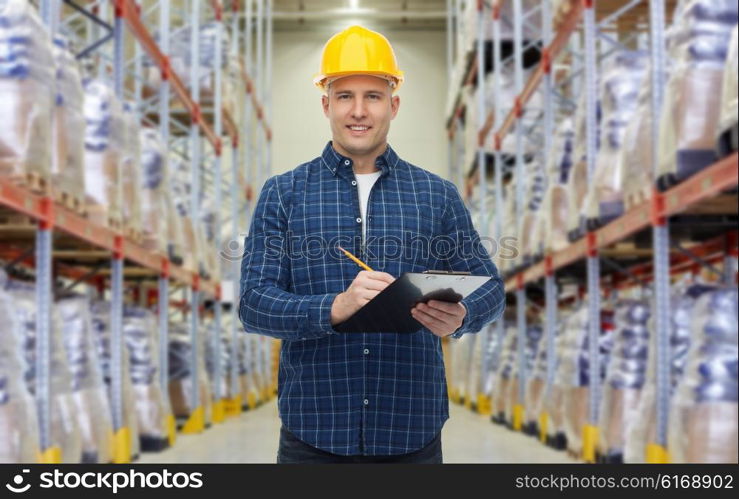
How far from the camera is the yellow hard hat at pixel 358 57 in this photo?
1.84 meters

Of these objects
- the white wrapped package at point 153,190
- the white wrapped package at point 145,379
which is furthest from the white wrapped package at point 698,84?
the white wrapped package at point 145,379

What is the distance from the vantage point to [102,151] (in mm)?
6898

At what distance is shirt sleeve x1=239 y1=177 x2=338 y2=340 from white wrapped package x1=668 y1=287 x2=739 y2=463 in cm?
356

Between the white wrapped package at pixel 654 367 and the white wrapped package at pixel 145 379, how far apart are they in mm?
4360

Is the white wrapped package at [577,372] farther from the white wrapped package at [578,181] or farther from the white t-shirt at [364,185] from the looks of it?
the white t-shirt at [364,185]

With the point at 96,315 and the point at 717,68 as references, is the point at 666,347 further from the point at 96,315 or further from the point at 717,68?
the point at 96,315

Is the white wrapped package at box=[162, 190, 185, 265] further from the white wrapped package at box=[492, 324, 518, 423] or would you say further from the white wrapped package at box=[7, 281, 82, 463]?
the white wrapped package at box=[492, 324, 518, 423]

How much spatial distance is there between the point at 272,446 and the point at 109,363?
1.81 meters

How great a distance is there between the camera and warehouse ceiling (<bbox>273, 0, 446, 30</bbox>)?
642 inches

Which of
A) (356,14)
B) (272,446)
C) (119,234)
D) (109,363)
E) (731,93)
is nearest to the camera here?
(731,93)

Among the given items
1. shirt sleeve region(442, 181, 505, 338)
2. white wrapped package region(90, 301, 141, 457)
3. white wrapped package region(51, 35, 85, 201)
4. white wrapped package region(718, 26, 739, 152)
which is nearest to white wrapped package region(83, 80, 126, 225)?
white wrapped package region(51, 35, 85, 201)

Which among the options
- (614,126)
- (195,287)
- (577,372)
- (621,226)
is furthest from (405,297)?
(195,287)

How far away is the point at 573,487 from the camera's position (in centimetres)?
177

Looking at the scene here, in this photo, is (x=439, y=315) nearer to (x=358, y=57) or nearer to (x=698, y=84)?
(x=358, y=57)
